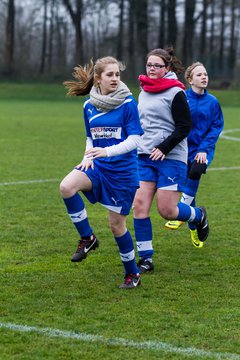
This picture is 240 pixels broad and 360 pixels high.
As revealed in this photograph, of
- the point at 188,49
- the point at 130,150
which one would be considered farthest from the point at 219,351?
the point at 188,49

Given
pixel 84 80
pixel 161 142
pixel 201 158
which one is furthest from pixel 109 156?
pixel 201 158

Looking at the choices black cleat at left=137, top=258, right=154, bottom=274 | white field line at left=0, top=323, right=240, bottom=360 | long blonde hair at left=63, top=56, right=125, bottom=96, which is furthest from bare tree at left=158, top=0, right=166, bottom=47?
white field line at left=0, top=323, right=240, bottom=360

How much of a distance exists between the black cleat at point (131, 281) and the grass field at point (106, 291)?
83mm

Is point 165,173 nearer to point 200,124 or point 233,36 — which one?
point 200,124

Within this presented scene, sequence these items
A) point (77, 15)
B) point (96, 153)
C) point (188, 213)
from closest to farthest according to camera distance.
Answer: point (96, 153) → point (188, 213) → point (77, 15)

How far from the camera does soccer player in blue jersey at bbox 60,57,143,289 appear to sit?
6320 mm

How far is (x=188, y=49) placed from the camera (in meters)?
55.6

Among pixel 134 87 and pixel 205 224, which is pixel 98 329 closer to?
pixel 205 224

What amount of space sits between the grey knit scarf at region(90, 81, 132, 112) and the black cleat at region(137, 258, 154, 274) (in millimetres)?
1594

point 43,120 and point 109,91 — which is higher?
point 109,91

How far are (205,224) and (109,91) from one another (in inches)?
91.0

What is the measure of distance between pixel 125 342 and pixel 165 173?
2443 millimetres

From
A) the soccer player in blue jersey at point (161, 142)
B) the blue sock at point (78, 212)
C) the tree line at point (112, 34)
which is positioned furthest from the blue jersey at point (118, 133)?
the tree line at point (112, 34)

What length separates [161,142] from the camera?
7.15m
